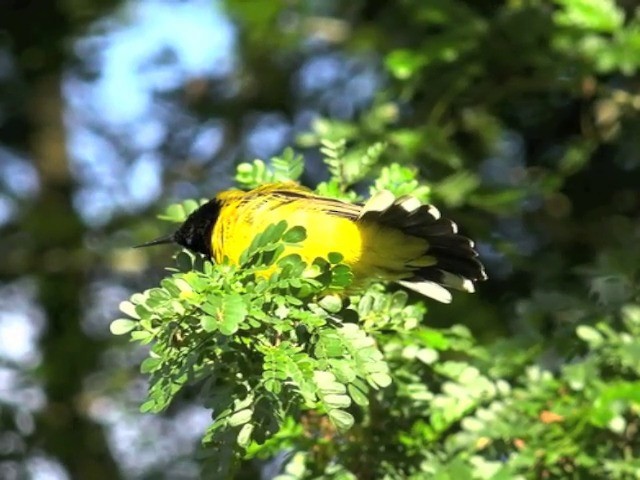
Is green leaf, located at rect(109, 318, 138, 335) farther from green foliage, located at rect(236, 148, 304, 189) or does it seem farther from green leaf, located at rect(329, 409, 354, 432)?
green foliage, located at rect(236, 148, 304, 189)

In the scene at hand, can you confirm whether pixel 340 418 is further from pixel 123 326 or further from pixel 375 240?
pixel 375 240

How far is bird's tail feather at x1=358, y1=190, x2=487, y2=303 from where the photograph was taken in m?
1.71

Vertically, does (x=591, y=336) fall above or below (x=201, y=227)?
below

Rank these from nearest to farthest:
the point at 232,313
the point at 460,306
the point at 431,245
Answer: the point at 232,313 → the point at 431,245 → the point at 460,306

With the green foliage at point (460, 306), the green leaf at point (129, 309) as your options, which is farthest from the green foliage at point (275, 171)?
the green leaf at point (129, 309)

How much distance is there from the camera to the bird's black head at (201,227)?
1.93 m

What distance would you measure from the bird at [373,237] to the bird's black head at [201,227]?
3cm

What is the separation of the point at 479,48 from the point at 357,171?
96 centimetres

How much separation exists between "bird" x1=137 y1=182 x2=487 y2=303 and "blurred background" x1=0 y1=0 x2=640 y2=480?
42 cm

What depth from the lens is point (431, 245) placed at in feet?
5.85

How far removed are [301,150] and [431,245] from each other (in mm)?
1623

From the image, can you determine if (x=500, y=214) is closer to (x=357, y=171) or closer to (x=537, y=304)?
(x=537, y=304)

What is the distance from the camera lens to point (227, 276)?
1.45m

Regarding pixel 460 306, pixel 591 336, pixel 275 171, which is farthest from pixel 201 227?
pixel 460 306
